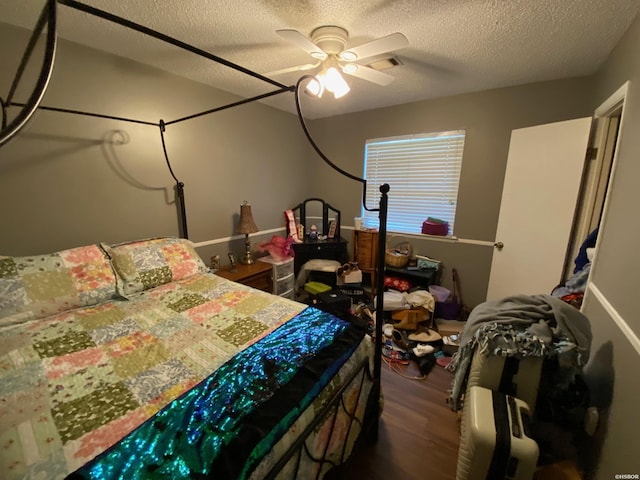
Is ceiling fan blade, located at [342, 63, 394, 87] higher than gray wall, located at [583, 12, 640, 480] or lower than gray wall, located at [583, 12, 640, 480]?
higher

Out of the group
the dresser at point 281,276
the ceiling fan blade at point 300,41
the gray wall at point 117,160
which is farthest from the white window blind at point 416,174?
the ceiling fan blade at point 300,41

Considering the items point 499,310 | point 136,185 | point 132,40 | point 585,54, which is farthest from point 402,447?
point 132,40

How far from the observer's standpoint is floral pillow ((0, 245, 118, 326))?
141cm

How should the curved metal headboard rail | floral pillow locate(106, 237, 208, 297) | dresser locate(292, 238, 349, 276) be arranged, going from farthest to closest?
1. dresser locate(292, 238, 349, 276)
2. floral pillow locate(106, 237, 208, 297)
3. the curved metal headboard rail

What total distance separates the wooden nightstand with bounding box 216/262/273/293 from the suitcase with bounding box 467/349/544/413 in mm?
1928

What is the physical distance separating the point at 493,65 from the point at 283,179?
2.41 metres

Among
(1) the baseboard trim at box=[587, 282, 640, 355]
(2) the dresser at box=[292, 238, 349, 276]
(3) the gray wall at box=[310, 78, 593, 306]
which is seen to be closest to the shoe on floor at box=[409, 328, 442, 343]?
(3) the gray wall at box=[310, 78, 593, 306]

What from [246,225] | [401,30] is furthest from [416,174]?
[246,225]

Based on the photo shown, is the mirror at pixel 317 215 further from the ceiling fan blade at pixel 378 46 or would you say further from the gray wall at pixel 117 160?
the ceiling fan blade at pixel 378 46

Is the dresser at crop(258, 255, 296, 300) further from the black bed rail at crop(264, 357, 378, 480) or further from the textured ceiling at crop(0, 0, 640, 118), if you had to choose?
the textured ceiling at crop(0, 0, 640, 118)

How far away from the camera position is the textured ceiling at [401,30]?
1407mm

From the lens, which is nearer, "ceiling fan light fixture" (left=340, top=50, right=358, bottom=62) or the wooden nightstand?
"ceiling fan light fixture" (left=340, top=50, right=358, bottom=62)

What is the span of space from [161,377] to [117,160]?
1812 millimetres

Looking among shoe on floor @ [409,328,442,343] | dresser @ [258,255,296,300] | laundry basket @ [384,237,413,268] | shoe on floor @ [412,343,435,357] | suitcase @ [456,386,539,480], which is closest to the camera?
suitcase @ [456,386,539,480]
